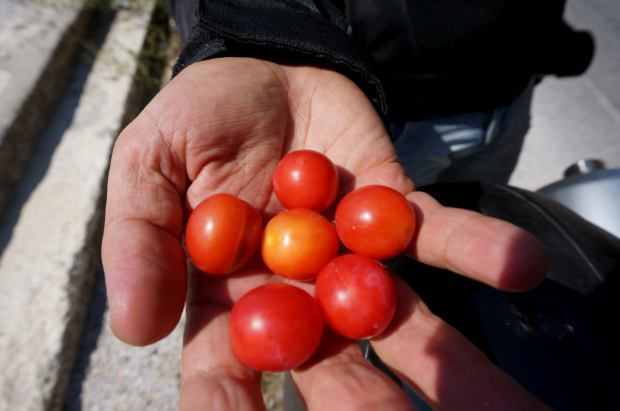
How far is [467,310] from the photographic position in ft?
4.97

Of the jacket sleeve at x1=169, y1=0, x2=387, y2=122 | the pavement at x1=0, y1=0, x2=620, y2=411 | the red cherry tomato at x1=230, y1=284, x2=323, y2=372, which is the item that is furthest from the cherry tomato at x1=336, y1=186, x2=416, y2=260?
the pavement at x1=0, y1=0, x2=620, y2=411

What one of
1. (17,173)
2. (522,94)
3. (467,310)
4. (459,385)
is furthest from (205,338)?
(17,173)

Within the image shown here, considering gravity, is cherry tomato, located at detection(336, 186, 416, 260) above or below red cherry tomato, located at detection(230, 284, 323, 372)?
above

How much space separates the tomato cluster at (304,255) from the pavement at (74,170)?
1.37 metres

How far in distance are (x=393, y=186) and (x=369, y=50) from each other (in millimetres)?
889

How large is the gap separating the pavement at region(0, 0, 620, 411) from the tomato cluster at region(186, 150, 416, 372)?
1.37 meters

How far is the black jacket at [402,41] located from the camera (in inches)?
74.7

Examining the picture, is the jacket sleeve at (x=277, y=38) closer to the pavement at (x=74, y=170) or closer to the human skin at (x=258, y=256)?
the human skin at (x=258, y=256)

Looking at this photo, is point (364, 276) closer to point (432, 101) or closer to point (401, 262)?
point (401, 262)

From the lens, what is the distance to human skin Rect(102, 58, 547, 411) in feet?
4.12

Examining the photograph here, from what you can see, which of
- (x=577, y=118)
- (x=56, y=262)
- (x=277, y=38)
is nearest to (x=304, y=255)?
(x=277, y=38)

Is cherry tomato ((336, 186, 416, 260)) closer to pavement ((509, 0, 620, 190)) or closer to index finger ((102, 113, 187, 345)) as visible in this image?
index finger ((102, 113, 187, 345))

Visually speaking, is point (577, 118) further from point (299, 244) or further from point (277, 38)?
point (299, 244)

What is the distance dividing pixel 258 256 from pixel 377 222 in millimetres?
585
